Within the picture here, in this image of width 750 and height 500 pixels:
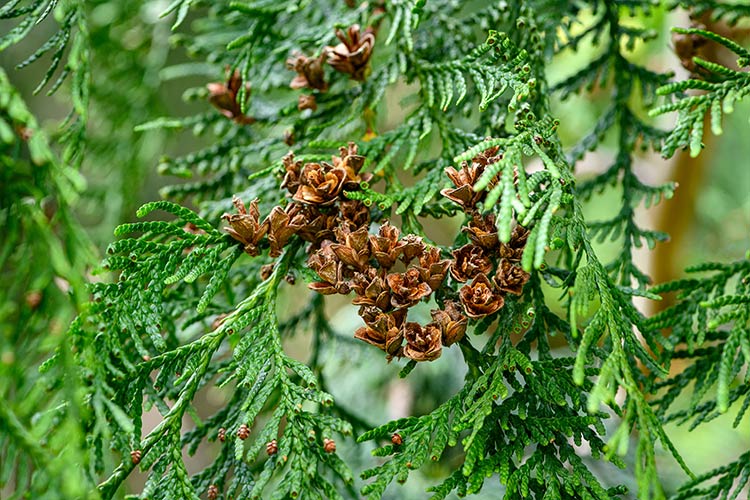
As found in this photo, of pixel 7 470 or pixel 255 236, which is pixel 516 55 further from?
pixel 7 470

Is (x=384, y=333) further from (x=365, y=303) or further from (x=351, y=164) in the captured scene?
(x=351, y=164)

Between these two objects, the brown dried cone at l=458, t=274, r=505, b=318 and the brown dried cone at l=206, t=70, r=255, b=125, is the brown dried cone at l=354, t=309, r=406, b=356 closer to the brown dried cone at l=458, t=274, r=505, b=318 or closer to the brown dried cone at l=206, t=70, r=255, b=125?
the brown dried cone at l=458, t=274, r=505, b=318

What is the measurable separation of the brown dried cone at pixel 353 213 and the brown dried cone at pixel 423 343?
161mm

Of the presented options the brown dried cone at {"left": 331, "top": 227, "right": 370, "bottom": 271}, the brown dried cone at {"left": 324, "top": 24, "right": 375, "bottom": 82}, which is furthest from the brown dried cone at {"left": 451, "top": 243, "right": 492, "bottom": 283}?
the brown dried cone at {"left": 324, "top": 24, "right": 375, "bottom": 82}

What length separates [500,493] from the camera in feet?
4.58

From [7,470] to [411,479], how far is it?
48.8 inches

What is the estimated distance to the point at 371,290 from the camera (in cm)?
79

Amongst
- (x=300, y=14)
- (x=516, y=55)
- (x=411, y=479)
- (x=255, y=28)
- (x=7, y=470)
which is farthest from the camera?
(x=411, y=479)

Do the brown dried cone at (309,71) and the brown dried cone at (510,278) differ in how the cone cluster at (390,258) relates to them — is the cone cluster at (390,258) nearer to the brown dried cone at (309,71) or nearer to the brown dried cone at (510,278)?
the brown dried cone at (510,278)

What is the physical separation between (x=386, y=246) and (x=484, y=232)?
0.41ft

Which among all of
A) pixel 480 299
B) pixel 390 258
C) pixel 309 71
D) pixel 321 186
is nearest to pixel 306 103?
pixel 309 71

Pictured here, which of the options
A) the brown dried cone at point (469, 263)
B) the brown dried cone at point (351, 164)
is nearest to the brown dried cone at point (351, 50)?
the brown dried cone at point (351, 164)

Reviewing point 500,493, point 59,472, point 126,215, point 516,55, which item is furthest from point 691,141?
point 126,215

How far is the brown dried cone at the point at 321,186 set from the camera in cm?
84
